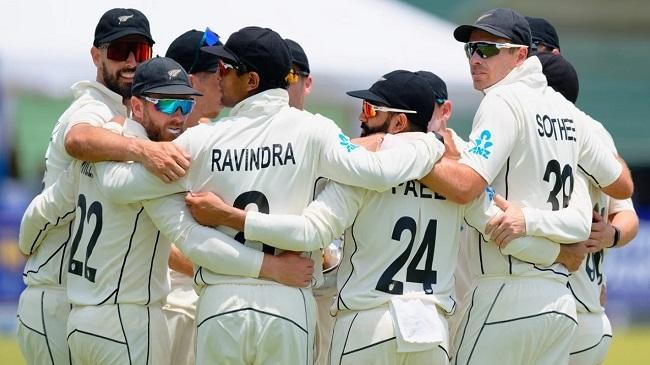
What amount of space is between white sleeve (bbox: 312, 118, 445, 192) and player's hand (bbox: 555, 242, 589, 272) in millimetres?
1033

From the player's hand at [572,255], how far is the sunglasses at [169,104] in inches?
88.9

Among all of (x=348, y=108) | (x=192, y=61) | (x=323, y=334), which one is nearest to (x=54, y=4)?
(x=348, y=108)

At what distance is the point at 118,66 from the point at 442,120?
197 centimetres

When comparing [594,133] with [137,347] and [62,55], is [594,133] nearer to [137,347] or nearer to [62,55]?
[137,347]

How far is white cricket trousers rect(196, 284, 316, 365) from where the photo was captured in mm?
6074

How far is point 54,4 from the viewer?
16.5 metres

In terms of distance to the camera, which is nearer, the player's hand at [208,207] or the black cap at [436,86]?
the player's hand at [208,207]

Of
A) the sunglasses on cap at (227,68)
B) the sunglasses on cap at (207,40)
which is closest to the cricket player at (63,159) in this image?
the sunglasses on cap at (207,40)

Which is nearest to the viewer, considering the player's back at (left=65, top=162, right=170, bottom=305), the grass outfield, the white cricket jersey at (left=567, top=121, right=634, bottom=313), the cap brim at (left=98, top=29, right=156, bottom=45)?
the player's back at (left=65, top=162, right=170, bottom=305)

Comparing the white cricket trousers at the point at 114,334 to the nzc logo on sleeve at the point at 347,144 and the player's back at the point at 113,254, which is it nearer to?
the player's back at the point at 113,254

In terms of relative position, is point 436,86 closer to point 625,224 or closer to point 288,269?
point 288,269

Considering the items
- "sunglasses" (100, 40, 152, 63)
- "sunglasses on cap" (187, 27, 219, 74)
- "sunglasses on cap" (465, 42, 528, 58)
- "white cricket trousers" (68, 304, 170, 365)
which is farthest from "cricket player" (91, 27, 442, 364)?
"sunglasses" (100, 40, 152, 63)

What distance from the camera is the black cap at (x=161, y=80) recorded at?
6332 millimetres

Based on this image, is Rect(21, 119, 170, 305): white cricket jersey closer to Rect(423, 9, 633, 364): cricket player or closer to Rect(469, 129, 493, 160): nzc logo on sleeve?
Rect(423, 9, 633, 364): cricket player
